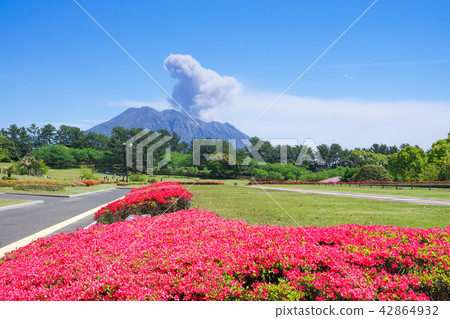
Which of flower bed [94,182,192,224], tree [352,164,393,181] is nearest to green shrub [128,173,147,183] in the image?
tree [352,164,393,181]

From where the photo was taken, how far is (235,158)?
16.1 m

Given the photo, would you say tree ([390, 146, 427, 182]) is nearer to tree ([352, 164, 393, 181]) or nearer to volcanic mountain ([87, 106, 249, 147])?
tree ([352, 164, 393, 181])

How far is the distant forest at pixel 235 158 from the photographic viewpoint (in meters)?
17.5

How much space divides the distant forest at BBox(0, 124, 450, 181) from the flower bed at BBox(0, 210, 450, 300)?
7.92 meters

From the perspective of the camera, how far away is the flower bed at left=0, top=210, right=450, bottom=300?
321 centimetres

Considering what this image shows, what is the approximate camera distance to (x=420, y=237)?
5.32m

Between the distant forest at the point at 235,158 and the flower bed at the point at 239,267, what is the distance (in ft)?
26.0

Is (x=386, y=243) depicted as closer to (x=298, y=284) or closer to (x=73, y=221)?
(x=298, y=284)

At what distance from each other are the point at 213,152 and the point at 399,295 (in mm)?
11948

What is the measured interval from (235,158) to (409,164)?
43361mm

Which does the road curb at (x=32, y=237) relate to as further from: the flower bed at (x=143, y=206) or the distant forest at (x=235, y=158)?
the distant forest at (x=235, y=158)

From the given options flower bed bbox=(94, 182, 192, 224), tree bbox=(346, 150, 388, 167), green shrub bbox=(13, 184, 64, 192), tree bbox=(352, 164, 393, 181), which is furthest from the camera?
tree bbox=(346, 150, 388, 167)

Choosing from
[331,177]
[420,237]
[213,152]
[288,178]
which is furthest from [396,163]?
[420,237]

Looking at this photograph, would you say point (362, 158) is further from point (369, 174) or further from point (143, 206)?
point (143, 206)
